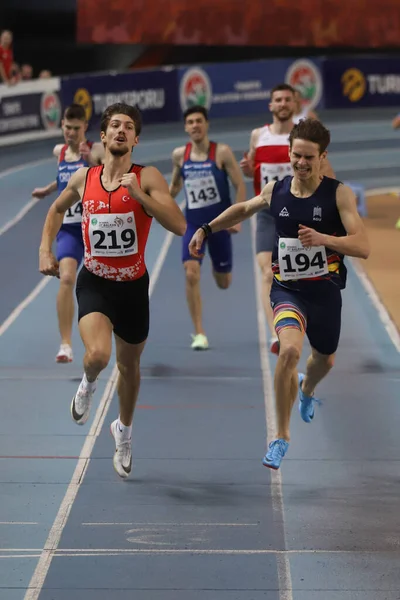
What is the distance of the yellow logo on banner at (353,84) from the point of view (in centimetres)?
3272

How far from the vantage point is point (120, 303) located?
7254mm

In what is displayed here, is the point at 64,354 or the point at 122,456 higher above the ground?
the point at 122,456

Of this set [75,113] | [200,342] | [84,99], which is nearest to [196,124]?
[75,113]

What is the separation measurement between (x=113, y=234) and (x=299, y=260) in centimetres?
118

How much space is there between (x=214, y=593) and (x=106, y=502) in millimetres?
1516

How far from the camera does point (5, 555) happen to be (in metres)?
6.21

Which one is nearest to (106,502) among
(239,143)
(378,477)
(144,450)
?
(144,450)


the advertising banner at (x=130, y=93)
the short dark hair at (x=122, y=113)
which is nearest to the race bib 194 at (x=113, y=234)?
the short dark hair at (x=122, y=113)

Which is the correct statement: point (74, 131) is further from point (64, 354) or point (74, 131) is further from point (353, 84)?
point (353, 84)

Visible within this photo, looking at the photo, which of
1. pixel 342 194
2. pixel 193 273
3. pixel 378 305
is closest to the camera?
pixel 342 194

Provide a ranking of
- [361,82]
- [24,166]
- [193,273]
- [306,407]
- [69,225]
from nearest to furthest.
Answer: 1. [306,407]
2. [69,225]
3. [193,273]
4. [24,166]
5. [361,82]

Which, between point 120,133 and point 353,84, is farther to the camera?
point 353,84

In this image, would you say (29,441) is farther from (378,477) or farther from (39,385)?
(378,477)

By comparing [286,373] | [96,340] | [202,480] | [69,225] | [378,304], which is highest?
[96,340]
